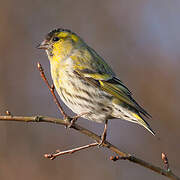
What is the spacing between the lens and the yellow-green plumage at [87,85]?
15.8 ft

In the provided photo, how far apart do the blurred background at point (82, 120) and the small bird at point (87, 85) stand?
2182 millimetres

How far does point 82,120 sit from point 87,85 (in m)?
2.74

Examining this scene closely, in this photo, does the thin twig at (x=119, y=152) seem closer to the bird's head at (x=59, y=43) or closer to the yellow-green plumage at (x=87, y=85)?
the yellow-green plumage at (x=87, y=85)

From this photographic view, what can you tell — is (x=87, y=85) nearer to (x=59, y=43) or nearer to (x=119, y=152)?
(x=59, y=43)

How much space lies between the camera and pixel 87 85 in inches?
199

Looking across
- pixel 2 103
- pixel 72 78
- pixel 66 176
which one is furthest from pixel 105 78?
pixel 2 103

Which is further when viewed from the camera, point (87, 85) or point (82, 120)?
point (82, 120)

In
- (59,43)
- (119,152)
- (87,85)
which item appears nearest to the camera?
(119,152)

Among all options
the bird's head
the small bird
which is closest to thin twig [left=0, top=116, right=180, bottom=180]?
the small bird

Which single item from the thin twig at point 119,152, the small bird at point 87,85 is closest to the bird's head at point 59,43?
the small bird at point 87,85

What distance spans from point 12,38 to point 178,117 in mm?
3903

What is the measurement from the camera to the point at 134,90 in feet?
25.1

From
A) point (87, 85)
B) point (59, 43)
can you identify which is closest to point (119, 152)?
point (87, 85)

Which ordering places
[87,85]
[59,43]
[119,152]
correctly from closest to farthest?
[119,152]
[87,85]
[59,43]
